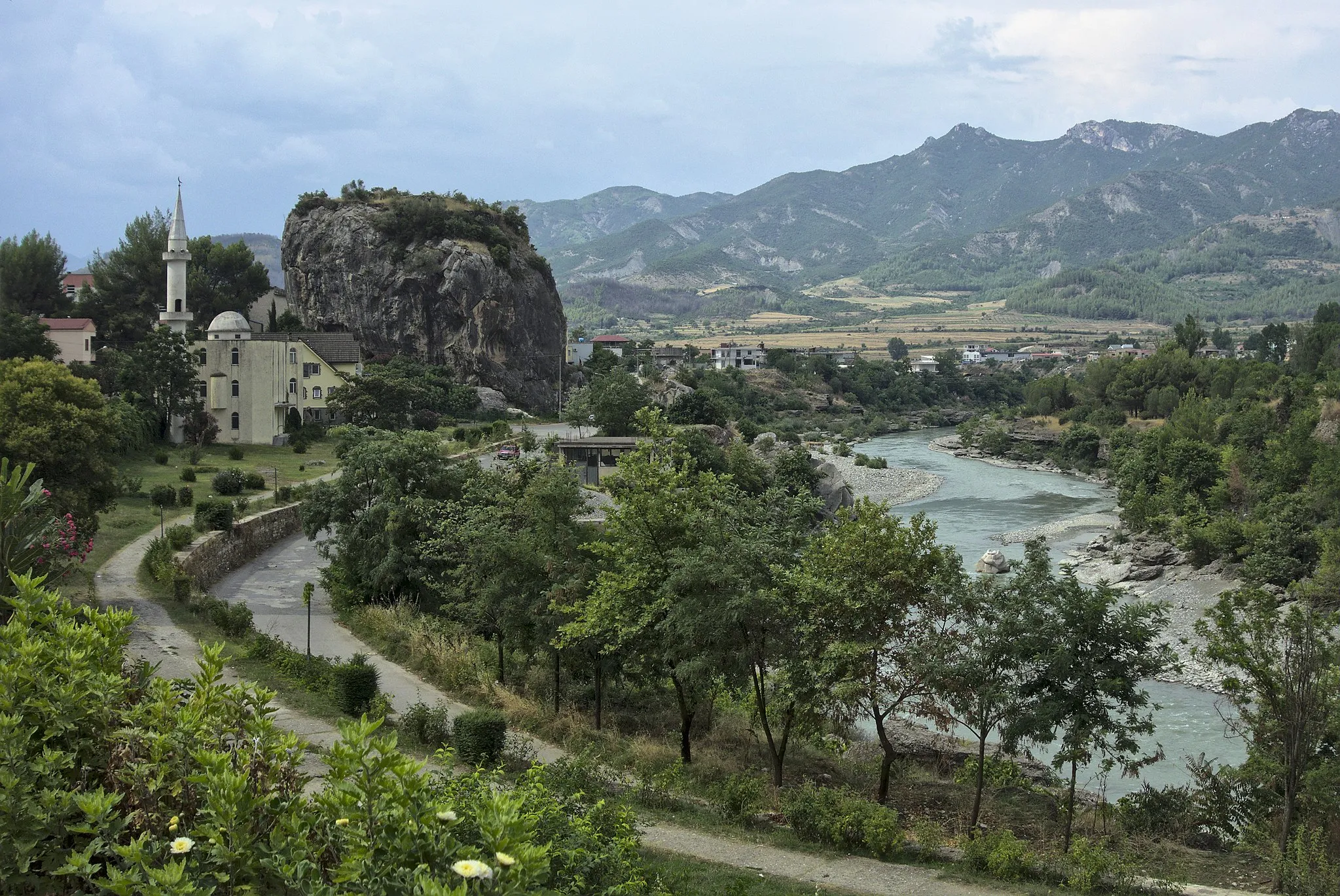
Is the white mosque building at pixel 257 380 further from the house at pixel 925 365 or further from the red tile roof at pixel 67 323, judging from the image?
the house at pixel 925 365

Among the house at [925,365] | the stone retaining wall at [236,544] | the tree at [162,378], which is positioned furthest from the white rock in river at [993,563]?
the house at [925,365]

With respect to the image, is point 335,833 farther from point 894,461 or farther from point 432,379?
point 894,461

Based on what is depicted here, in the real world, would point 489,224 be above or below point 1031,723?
above

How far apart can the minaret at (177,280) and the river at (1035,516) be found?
122ft

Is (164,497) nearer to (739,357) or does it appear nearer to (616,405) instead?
(616,405)

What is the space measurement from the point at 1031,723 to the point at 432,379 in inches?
2243

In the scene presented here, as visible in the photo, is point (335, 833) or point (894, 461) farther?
point (894, 461)

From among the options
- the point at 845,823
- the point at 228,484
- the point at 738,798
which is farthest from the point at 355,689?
the point at 228,484

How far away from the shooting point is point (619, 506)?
17469 mm

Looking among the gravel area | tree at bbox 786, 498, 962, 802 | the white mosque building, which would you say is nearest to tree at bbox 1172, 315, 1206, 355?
the gravel area

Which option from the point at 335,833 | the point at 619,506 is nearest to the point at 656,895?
the point at 335,833

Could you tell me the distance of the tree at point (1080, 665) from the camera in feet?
44.8

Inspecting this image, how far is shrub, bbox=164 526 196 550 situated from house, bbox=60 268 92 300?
38.8 m

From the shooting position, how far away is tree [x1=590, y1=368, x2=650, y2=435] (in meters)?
54.1
